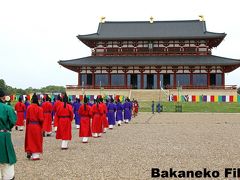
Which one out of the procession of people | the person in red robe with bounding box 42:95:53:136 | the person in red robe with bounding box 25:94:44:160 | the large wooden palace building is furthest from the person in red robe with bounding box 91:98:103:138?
the large wooden palace building

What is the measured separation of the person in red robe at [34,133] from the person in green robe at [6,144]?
2860mm

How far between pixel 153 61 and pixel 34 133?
46588 millimetres

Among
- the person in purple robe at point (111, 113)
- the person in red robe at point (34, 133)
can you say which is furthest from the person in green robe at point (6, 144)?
the person in purple robe at point (111, 113)

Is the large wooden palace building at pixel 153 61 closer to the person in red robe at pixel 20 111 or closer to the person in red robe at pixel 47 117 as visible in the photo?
the person in red robe at pixel 20 111

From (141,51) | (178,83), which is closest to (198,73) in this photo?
(178,83)

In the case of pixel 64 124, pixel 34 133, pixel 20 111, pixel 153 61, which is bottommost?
pixel 34 133

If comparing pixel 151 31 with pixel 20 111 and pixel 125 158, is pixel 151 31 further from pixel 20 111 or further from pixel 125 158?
pixel 125 158

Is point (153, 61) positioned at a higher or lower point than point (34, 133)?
higher

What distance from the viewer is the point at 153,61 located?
57.5 meters

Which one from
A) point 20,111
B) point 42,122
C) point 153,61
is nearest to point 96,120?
point 20,111

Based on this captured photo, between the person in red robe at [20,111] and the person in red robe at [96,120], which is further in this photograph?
the person in red robe at [20,111]

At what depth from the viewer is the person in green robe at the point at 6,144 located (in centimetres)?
855

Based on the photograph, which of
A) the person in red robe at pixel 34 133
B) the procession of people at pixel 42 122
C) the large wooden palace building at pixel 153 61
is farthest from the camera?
the large wooden palace building at pixel 153 61

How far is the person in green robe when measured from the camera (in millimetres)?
8547
